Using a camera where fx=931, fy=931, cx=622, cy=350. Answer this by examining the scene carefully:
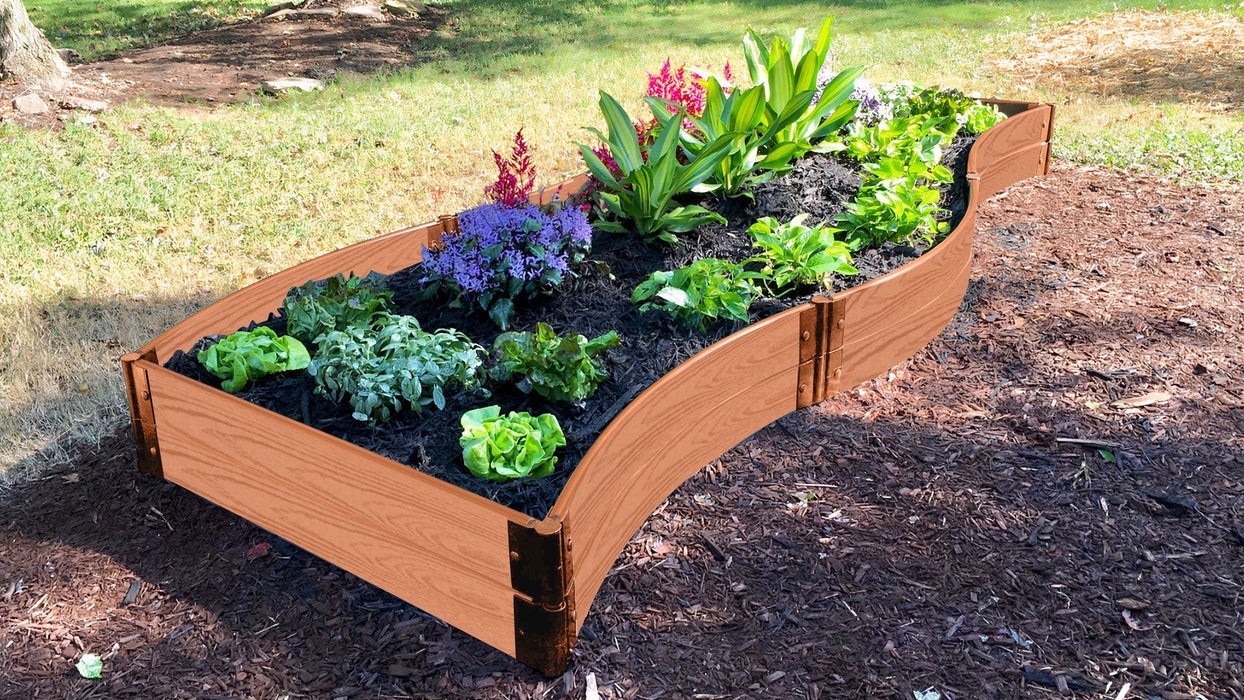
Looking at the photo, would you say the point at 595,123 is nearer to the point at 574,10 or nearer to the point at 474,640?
the point at 474,640

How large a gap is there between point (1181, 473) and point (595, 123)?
520 cm

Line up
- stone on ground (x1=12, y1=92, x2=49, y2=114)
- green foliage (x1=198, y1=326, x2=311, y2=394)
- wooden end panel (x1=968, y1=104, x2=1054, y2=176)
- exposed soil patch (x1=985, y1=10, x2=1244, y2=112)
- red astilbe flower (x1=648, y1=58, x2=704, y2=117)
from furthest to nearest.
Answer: exposed soil patch (x1=985, y1=10, x2=1244, y2=112)
stone on ground (x1=12, y1=92, x2=49, y2=114)
wooden end panel (x1=968, y1=104, x2=1054, y2=176)
red astilbe flower (x1=648, y1=58, x2=704, y2=117)
green foliage (x1=198, y1=326, x2=311, y2=394)

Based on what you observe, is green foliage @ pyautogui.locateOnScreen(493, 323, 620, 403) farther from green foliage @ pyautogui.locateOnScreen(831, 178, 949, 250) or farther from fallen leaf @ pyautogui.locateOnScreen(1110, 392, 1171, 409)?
fallen leaf @ pyautogui.locateOnScreen(1110, 392, 1171, 409)

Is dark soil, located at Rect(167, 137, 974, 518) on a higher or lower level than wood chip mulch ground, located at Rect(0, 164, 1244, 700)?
higher

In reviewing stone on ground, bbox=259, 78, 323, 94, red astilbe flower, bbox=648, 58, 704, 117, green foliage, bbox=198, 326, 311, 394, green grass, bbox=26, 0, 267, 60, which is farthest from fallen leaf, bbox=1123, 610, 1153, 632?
green grass, bbox=26, 0, 267, 60

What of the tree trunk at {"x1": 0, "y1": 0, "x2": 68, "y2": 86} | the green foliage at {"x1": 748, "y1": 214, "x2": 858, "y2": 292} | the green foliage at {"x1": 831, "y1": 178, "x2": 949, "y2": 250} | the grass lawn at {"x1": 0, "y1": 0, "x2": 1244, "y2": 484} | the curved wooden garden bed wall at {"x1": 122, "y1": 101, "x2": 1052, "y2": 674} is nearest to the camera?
the curved wooden garden bed wall at {"x1": 122, "y1": 101, "x2": 1052, "y2": 674}

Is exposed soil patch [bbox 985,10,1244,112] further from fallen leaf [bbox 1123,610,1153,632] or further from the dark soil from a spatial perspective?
fallen leaf [bbox 1123,610,1153,632]

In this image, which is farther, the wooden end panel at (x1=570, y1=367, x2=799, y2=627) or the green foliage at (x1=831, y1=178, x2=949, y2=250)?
the green foliage at (x1=831, y1=178, x2=949, y2=250)

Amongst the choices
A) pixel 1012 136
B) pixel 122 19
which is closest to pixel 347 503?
pixel 1012 136

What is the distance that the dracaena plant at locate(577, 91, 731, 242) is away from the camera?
3.67 meters

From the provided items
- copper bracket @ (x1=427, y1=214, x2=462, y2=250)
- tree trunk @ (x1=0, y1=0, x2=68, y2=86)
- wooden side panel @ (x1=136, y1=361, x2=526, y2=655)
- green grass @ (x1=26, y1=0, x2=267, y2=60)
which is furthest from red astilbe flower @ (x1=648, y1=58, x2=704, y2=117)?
green grass @ (x1=26, y1=0, x2=267, y2=60)

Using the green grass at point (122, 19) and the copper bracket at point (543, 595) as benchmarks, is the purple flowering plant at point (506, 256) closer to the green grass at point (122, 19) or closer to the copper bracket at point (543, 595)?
the copper bracket at point (543, 595)

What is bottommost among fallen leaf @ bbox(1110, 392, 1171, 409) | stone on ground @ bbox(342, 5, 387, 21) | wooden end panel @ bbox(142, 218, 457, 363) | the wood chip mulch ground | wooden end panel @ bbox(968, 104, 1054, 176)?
the wood chip mulch ground

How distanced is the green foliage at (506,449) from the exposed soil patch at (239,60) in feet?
19.3
